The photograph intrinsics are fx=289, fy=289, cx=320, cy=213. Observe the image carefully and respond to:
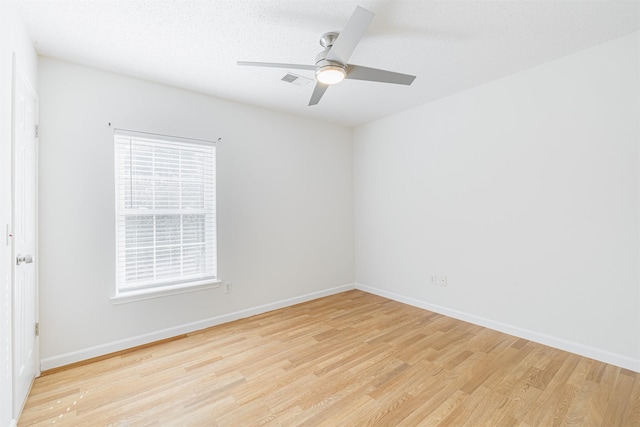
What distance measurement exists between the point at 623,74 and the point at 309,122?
3.12 m

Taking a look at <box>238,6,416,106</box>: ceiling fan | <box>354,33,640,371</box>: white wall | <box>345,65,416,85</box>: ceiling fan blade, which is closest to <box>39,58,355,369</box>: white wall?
<box>354,33,640,371</box>: white wall

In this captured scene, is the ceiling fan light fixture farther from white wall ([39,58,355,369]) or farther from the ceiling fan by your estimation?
white wall ([39,58,355,369])

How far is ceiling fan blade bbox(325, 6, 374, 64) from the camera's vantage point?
5.20 ft

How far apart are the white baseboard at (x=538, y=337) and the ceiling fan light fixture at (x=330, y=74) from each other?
2.83 meters

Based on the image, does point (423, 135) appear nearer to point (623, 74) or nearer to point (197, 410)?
point (623, 74)

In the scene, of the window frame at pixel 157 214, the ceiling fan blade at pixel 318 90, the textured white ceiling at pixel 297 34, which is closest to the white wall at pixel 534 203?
the textured white ceiling at pixel 297 34

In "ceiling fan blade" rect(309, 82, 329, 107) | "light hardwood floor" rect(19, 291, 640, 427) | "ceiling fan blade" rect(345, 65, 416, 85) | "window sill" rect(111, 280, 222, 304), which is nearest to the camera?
"light hardwood floor" rect(19, 291, 640, 427)

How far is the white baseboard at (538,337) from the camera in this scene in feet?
7.45

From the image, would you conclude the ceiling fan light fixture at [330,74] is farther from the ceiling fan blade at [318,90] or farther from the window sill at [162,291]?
the window sill at [162,291]

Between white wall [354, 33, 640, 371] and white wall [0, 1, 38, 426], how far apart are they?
363cm

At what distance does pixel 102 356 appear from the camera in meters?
2.54

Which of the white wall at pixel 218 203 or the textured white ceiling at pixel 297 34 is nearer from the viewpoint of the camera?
the textured white ceiling at pixel 297 34

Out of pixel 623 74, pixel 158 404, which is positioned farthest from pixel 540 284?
pixel 158 404

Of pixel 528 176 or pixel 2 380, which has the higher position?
pixel 528 176
